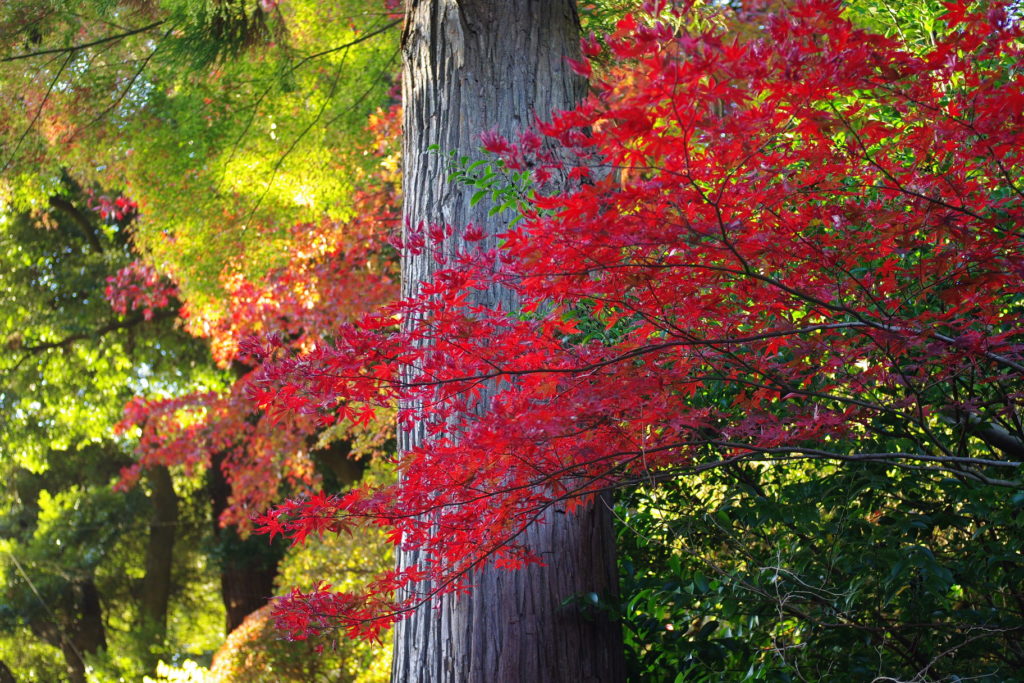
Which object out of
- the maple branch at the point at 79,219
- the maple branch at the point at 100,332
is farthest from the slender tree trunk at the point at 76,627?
the maple branch at the point at 79,219

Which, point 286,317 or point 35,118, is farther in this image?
point 286,317

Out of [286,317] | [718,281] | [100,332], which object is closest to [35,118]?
[286,317]

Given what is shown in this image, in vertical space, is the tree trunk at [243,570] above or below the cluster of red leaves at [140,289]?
below

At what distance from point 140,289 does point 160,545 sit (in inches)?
219

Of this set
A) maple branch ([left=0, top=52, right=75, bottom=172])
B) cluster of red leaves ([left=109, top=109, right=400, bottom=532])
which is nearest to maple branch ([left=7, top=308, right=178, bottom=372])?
cluster of red leaves ([left=109, top=109, right=400, bottom=532])

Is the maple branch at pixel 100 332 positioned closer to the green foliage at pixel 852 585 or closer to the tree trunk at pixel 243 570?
the tree trunk at pixel 243 570

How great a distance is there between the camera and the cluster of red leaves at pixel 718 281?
1.85m

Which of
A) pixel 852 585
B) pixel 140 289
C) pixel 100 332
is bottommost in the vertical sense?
pixel 852 585

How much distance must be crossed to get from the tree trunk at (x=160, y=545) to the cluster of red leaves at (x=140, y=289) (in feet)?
14.1

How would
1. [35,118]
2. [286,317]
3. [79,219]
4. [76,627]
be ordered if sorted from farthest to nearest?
1. [76,627]
2. [79,219]
3. [286,317]
4. [35,118]

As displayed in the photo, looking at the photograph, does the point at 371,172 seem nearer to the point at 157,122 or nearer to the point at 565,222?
the point at 157,122

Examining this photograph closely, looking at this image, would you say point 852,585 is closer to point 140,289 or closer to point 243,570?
point 140,289

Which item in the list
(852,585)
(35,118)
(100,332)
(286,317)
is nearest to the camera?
(852,585)

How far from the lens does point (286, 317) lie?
916 cm
